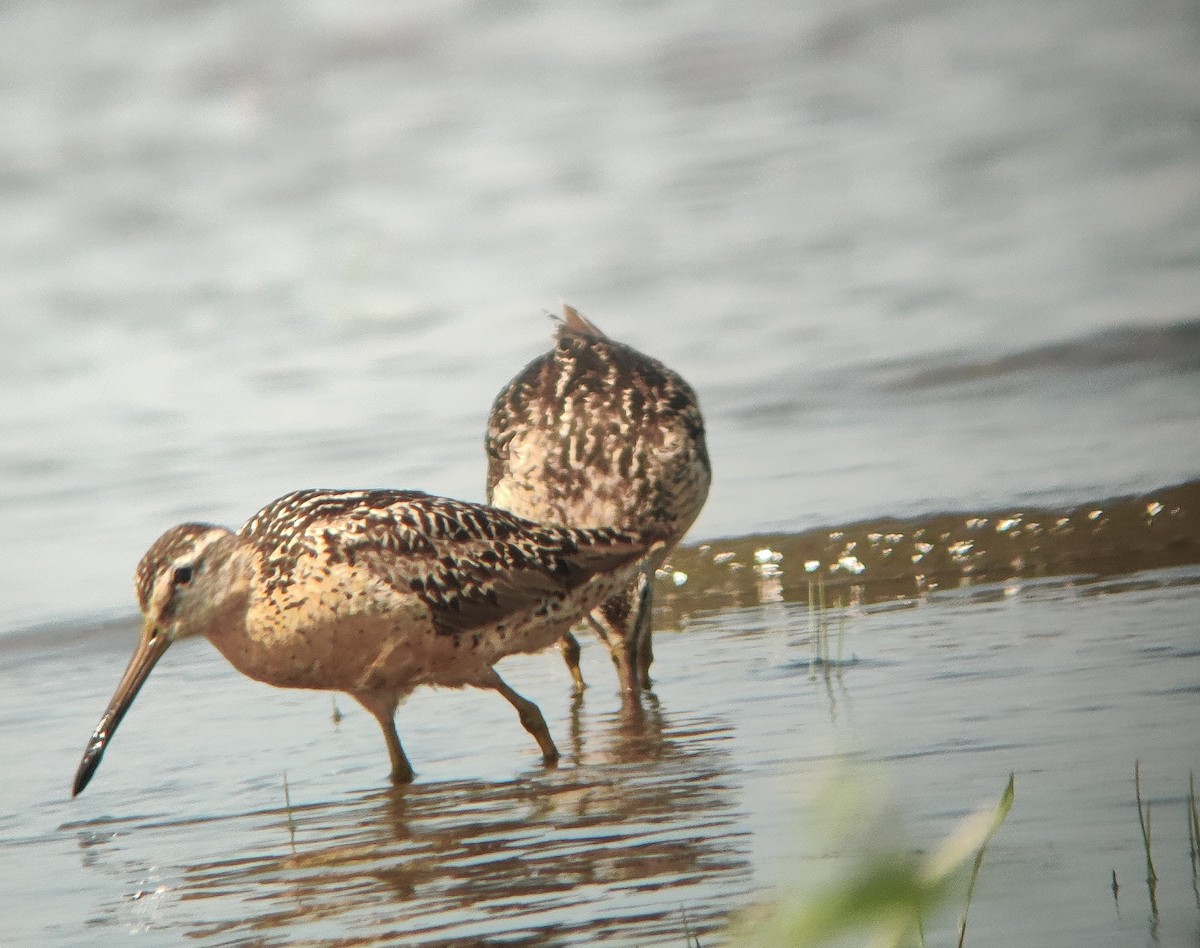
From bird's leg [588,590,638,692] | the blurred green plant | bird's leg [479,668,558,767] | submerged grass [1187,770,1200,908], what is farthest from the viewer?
bird's leg [588,590,638,692]

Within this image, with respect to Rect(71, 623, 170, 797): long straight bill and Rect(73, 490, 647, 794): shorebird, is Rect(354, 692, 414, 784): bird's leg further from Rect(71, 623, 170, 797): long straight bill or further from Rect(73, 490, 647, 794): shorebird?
Rect(71, 623, 170, 797): long straight bill

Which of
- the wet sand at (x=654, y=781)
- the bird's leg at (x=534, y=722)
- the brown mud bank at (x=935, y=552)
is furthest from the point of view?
the brown mud bank at (x=935, y=552)

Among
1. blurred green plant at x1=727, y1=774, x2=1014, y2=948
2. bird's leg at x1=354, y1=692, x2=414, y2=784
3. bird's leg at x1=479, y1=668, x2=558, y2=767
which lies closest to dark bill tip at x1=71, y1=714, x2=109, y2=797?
bird's leg at x1=354, y1=692, x2=414, y2=784

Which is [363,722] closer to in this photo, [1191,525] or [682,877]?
[682,877]

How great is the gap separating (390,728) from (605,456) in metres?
1.93

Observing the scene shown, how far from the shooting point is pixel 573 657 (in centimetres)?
613

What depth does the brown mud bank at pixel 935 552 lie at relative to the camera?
7.55m

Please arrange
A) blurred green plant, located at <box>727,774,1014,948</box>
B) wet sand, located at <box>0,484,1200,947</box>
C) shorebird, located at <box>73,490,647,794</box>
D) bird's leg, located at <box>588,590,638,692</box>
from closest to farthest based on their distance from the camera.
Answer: blurred green plant, located at <box>727,774,1014,948</box>, wet sand, located at <box>0,484,1200,947</box>, shorebird, located at <box>73,490,647,794</box>, bird's leg, located at <box>588,590,638,692</box>

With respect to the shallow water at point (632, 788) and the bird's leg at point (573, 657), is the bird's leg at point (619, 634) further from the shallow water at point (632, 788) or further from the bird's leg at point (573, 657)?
the bird's leg at point (573, 657)

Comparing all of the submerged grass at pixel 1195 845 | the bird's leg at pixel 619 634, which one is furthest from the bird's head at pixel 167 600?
the submerged grass at pixel 1195 845

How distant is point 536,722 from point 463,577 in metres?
0.46

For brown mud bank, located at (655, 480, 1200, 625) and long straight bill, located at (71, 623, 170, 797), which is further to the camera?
brown mud bank, located at (655, 480, 1200, 625)

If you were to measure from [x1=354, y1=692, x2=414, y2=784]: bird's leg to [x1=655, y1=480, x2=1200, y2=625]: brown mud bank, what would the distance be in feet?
10.5

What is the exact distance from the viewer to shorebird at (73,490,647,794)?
4.47m
